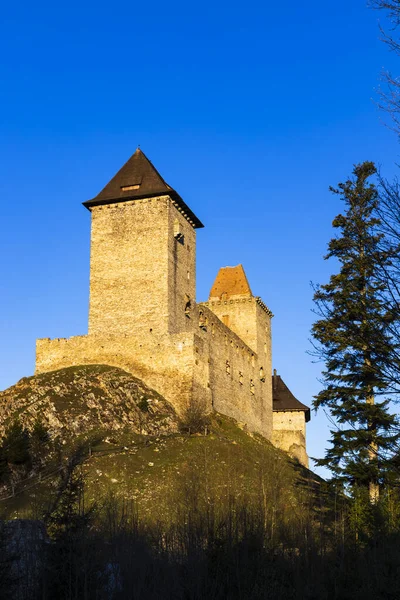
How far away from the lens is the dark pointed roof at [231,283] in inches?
2635

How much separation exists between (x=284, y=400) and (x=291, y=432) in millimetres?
3459

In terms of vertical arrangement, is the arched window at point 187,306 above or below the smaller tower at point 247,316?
below

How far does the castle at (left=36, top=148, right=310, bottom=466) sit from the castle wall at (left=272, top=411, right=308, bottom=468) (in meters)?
13.2

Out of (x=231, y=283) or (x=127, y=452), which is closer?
(x=127, y=452)

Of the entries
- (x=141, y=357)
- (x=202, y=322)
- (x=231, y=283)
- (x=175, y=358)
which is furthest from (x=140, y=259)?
(x=231, y=283)

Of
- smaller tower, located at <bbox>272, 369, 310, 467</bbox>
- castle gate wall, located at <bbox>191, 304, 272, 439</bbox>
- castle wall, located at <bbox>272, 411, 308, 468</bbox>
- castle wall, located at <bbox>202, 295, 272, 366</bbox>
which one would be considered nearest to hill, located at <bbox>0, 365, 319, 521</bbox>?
castle gate wall, located at <bbox>191, 304, 272, 439</bbox>

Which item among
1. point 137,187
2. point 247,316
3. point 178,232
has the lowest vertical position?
point 247,316

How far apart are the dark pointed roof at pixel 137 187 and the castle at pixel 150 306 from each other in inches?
2.7

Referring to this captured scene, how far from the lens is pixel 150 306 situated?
144 feet

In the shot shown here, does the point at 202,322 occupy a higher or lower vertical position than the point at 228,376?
higher

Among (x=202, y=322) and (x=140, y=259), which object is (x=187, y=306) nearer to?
(x=202, y=322)

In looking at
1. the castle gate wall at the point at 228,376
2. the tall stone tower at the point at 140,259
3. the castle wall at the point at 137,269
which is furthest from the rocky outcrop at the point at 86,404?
the tall stone tower at the point at 140,259

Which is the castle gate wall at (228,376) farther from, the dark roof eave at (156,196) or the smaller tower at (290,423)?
the dark roof eave at (156,196)

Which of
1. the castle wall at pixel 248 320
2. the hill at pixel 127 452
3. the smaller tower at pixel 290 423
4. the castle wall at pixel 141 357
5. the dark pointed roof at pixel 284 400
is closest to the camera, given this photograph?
the hill at pixel 127 452
